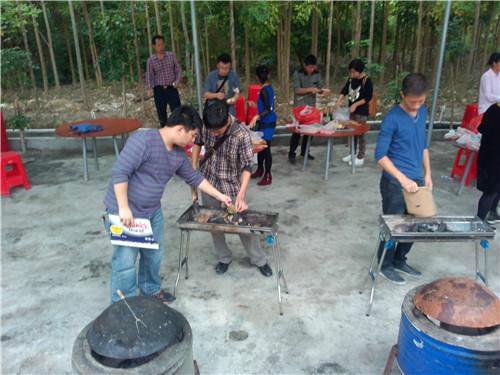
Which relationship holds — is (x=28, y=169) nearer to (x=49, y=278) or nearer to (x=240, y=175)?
(x=49, y=278)

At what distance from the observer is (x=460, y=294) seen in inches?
80.0

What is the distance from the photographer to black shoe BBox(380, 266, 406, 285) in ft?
11.3

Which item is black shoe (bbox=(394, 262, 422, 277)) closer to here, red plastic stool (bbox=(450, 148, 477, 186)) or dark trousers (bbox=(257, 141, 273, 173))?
red plastic stool (bbox=(450, 148, 477, 186))

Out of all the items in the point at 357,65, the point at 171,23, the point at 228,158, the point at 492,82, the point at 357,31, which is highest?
the point at 171,23

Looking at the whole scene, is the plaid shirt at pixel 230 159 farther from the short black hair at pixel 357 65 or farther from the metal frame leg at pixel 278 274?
the short black hair at pixel 357 65

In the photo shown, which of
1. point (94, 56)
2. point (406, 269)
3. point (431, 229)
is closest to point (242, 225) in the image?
point (431, 229)

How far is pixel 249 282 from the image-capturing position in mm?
3521

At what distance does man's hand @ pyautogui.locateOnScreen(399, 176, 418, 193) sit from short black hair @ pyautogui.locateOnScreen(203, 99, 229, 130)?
4.24 feet

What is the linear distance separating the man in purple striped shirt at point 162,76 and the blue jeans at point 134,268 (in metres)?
4.03

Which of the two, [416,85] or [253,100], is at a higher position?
[416,85]

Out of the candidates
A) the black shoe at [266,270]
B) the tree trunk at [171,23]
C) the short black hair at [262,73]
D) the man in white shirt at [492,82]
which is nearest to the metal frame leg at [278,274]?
the black shoe at [266,270]

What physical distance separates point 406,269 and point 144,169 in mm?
2332

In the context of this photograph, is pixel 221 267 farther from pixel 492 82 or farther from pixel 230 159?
pixel 492 82

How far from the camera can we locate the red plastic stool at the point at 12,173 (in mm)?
5379
